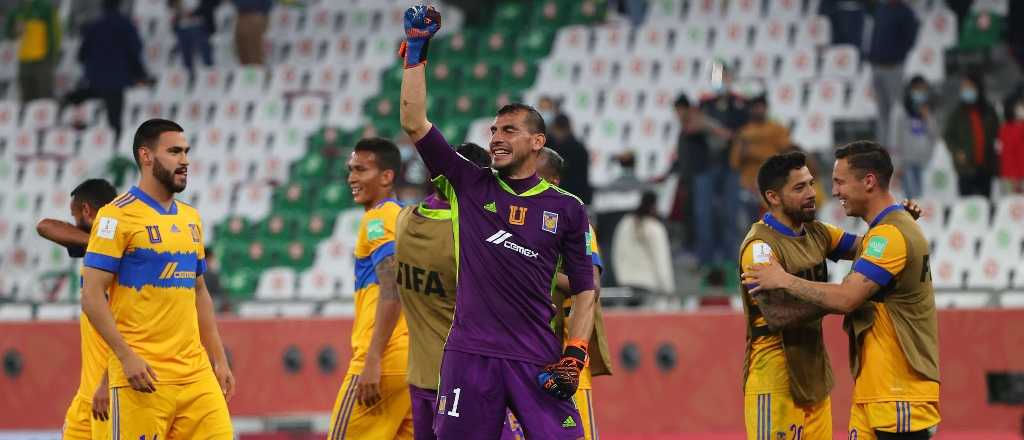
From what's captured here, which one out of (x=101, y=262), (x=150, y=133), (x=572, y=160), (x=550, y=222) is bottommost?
(x=101, y=262)

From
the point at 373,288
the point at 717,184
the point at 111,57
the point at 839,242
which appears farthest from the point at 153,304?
the point at 111,57

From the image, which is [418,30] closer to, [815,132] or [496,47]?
[815,132]

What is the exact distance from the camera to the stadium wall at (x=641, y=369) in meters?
13.1

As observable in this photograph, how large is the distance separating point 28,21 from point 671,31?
9.73 meters

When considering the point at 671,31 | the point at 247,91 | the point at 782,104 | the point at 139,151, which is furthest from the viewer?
the point at 247,91

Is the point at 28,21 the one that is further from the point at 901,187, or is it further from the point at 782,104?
the point at 901,187

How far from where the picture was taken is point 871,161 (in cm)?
755

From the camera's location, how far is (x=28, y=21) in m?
22.3

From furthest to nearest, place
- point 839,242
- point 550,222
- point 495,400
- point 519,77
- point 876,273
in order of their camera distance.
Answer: point 519,77
point 839,242
point 876,273
point 550,222
point 495,400

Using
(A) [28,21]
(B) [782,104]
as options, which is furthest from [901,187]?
(A) [28,21]

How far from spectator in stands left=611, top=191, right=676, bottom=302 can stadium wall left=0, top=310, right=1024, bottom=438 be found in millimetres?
1061

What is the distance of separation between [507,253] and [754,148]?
974 cm

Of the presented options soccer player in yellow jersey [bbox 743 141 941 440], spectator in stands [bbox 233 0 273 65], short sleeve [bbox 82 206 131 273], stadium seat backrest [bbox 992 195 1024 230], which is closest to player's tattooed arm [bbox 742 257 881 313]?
soccer player in yellow jersey [bbox 743 141 941 440]

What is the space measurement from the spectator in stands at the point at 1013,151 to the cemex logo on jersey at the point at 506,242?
10.9 m
